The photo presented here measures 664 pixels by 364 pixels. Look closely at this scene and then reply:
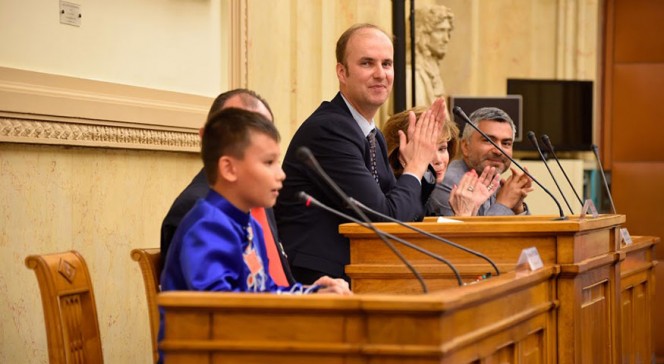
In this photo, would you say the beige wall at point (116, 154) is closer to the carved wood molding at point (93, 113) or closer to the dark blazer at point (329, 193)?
the carved wood molding at point (93, 113)

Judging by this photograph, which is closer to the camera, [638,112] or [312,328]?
[312,328]

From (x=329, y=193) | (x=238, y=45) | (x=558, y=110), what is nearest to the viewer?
(x=329, y=193)

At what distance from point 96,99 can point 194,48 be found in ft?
3.05

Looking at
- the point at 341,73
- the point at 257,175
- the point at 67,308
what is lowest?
the point at 67,308

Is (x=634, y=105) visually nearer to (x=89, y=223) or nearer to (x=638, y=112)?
(x=638, y=112)

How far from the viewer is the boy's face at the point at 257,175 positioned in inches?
99.5

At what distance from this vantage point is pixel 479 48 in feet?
31.9

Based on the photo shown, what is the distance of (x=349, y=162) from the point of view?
387cm

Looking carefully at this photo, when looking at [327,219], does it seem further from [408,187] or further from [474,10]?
[474,10]

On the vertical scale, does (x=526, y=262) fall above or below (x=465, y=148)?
below

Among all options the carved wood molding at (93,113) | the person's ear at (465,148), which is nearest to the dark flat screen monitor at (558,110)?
the person's ear at (465,148)

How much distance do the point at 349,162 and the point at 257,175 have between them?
4.47 feet

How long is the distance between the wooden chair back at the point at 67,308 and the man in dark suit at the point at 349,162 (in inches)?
34.9

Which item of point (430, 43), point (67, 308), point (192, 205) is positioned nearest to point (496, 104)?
point (430, 43)
